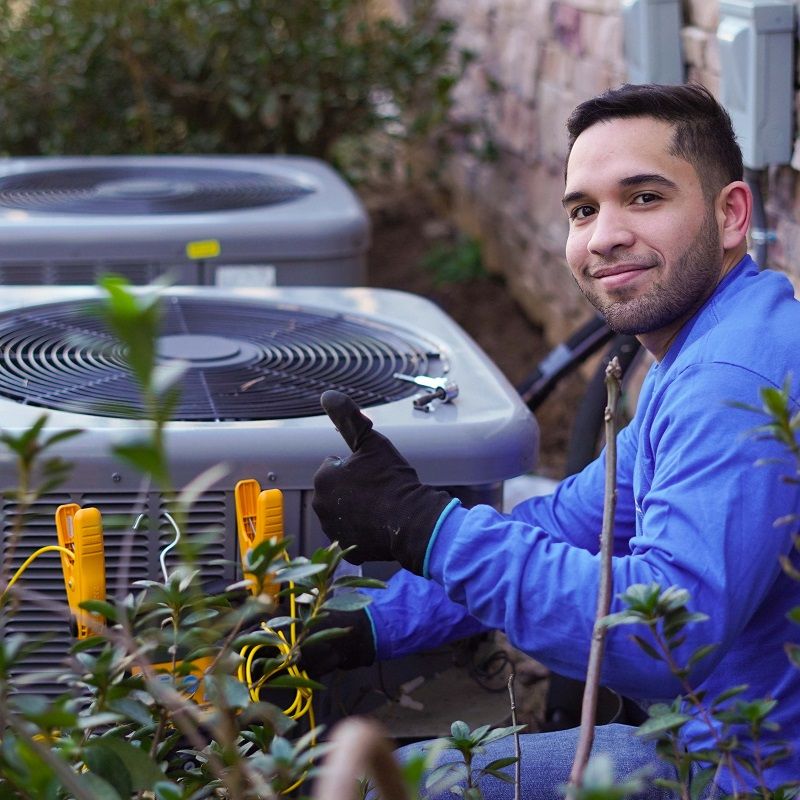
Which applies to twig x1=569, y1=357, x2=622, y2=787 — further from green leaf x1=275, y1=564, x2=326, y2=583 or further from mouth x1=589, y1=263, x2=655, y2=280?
mouth x1=589, y1=263, x2=655, y2=280

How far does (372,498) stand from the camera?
171cm

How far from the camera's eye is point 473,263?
6.59 meters

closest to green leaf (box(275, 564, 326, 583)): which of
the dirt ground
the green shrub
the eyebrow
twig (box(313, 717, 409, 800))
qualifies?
twig (box(313, 717, 409, 800))

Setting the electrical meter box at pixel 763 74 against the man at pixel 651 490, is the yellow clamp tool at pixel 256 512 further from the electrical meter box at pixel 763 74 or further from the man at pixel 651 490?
the electrical meter box at pixel 763 74

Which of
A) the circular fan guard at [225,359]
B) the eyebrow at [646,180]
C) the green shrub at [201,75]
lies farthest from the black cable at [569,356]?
Result: the green shrub at [201,75]

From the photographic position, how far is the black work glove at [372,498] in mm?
1666

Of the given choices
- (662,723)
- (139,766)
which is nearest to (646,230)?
(662,723)

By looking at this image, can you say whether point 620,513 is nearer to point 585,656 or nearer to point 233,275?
point 585,656

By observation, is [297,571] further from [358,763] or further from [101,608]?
[358,763]

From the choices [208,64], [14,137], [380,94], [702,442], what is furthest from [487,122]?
[702,442]

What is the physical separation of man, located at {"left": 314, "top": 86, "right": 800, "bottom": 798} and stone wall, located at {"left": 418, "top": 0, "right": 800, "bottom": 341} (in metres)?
1.63

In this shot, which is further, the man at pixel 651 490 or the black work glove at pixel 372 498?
the black work glove at pixel 372 498

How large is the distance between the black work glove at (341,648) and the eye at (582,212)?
0.68 metres

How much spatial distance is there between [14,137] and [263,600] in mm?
5031
